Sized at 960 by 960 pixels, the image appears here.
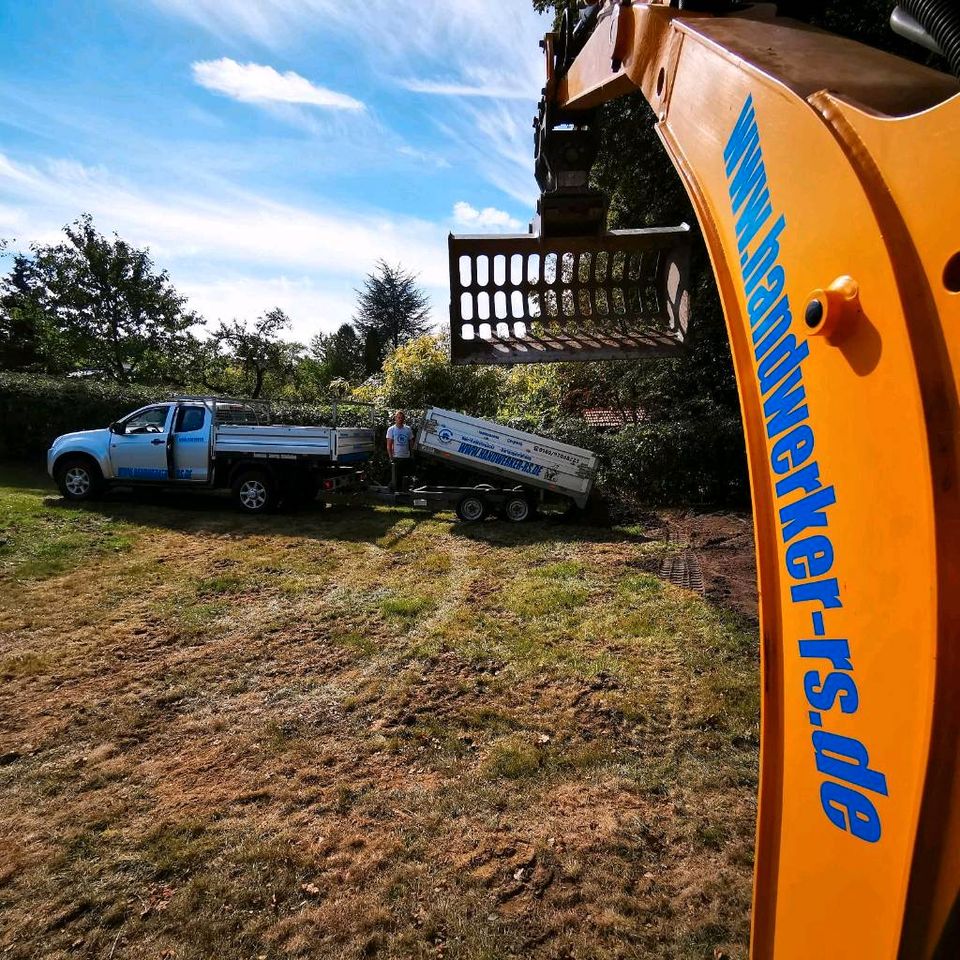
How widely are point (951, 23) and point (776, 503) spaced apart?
1014 millimetres

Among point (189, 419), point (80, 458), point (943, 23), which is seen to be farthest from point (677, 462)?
point (80, 458)

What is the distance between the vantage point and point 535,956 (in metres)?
2.35

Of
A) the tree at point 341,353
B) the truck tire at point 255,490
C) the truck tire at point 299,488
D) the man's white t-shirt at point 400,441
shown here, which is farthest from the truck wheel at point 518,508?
the tree at point 341,353

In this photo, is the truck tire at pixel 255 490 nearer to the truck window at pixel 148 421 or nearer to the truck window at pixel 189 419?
the truck window at pixel 189 419

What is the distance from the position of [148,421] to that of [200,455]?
1.34 meters

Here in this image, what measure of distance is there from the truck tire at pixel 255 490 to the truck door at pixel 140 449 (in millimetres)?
1401

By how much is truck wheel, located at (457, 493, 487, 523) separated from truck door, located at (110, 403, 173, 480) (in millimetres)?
5467

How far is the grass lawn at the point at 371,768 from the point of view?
2.51 m

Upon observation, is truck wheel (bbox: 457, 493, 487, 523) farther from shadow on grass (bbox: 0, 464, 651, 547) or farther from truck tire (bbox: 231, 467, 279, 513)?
truck tire (bbox: 231, 467, 279, 513)

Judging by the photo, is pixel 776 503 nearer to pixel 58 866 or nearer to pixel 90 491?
pixel 58 866

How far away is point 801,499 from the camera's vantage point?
1.18 m

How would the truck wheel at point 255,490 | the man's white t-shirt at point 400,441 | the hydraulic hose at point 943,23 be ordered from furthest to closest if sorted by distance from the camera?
the man's white t-shirt at point 400,441 < the truck wheel at point 255,490 < the hydraulic hose at point 943,23

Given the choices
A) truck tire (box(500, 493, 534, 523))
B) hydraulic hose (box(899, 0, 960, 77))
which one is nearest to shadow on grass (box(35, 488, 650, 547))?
truck tire (box(500, 493, 534, 523))

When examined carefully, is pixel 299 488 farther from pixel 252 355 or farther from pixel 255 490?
pixel 252 355
